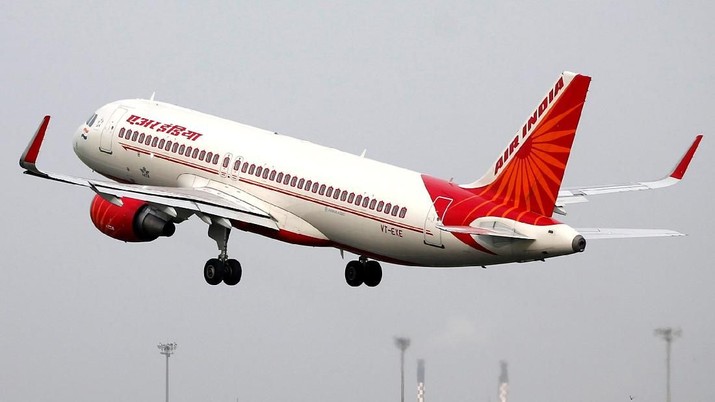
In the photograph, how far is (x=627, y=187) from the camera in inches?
3895

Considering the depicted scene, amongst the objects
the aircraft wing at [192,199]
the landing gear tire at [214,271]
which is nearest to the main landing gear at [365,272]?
the aircraft wing at [192,199]

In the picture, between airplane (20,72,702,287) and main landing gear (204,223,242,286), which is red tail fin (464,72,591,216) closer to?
airplane (20,72,702,287)

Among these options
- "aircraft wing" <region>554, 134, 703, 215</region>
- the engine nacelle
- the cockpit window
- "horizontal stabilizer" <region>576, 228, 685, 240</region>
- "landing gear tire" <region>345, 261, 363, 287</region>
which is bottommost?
"horizontal stabilizer" <region>576, 228, 685, 240</region>

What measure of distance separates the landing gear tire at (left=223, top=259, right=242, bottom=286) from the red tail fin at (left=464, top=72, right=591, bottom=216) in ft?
45.2

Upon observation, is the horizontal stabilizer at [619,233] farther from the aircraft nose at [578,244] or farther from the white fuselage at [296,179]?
the white fuselage at [296,179]

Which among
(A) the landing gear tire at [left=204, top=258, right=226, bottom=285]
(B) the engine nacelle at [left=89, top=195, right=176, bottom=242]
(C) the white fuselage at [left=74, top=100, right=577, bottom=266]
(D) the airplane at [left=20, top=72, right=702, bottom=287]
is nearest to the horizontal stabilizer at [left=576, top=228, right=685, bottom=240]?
(D) the airplane at [left=20, top=72, right=702, bottom=287]

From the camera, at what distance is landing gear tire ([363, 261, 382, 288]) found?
9812 centimetres

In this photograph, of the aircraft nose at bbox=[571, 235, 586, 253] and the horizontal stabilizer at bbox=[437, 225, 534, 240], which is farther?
the horizontal stabilizer at bbox=[437, 225, 534, 240]

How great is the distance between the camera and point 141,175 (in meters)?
102

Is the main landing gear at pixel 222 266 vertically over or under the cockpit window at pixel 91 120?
under

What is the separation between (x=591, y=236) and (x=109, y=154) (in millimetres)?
26652

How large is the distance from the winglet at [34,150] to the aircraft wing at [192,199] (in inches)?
79.3

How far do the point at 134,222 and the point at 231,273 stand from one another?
15.2 ft

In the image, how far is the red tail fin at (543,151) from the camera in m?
85.4
